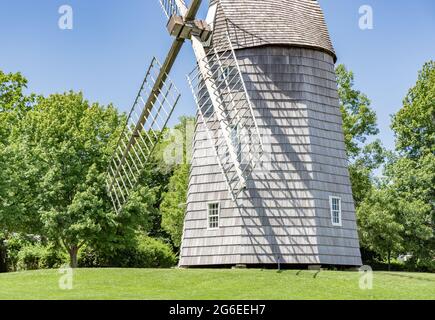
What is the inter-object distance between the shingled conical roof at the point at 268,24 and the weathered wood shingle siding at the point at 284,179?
2.8 inches

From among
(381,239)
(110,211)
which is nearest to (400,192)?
(381,239)

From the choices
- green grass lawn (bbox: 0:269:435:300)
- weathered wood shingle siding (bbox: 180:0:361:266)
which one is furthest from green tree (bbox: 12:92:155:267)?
weathered wood shingle siding (bbox: 180:0:361:266)

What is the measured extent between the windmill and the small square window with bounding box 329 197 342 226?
1.5 inches

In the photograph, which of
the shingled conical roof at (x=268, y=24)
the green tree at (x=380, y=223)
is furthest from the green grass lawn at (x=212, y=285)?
the green tree at (x=380, y=223)

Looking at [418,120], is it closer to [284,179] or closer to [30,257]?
[284,179]

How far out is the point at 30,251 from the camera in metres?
34.7

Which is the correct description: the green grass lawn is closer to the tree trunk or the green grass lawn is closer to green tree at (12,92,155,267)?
green tree at (12,92,155,267)

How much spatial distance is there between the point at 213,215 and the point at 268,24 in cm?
717

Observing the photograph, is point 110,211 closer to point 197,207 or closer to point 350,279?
point 197,207

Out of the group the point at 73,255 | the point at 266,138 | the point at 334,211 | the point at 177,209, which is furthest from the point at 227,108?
the point at 177,209

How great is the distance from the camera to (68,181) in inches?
1136

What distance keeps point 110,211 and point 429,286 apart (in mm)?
14869
